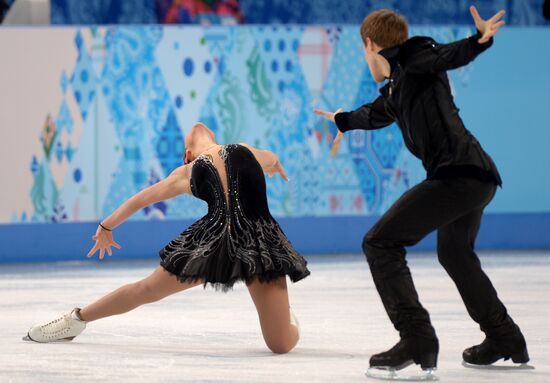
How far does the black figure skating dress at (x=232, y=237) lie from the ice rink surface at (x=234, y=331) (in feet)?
1.03

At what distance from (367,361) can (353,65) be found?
5.54 meters

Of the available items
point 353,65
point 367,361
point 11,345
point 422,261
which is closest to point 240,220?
point 367,361

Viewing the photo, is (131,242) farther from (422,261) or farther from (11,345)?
(11,345)

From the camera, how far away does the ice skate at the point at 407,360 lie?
3.66 metres

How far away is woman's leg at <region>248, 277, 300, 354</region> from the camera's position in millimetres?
4324

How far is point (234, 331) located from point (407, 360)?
1508mm

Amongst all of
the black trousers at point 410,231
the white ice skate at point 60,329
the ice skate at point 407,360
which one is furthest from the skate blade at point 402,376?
the white ice skate at point 60,329

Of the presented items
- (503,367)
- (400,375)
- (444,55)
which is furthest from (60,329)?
(444,55)

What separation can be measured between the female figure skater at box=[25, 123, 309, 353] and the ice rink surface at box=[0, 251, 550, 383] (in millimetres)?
183

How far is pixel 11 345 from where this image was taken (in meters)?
4.59

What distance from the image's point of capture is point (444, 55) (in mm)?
3561

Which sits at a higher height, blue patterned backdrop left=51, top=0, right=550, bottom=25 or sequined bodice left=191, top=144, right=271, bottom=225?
blue patterned backdrop left=51, top=0, right=550, bottom=25

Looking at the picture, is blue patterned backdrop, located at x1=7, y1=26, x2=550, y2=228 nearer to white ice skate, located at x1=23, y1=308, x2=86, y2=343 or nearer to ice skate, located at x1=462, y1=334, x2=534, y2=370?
white ice skate, located at x1=23, y1=308, x2=86, y2=343

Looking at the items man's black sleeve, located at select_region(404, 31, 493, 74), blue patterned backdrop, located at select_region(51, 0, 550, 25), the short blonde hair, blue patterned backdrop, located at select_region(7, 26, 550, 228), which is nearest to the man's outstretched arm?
man's black sleeve, located at select_region(404, 31, 493, 74)
